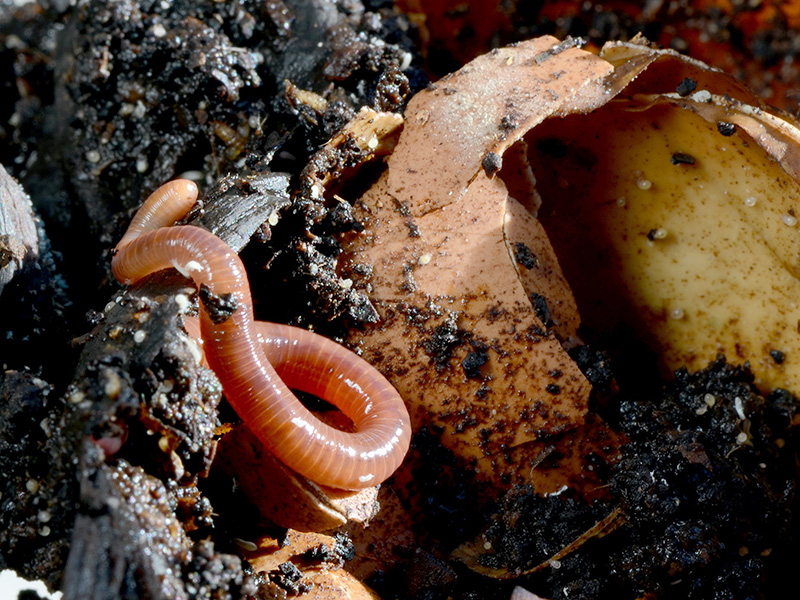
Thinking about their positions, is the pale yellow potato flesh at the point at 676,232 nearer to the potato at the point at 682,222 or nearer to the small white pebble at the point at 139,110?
the potato at the point at 682,222

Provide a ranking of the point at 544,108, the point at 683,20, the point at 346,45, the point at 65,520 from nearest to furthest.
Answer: the point at 65,520 < the point at 544,108 < the point at 346,45 < the point at 683,20

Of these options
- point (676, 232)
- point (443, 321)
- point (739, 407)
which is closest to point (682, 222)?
point (676, 232)

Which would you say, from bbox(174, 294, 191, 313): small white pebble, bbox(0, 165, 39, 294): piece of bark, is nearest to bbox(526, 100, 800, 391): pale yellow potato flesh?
bbox(174, 294, 191, 313): small white pebble

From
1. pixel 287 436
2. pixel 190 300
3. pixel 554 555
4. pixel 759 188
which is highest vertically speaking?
pixel 759 188

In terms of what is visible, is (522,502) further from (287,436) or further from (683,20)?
(683,20)

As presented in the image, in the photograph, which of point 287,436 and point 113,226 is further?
point 113,226

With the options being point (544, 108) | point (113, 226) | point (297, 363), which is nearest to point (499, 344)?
point (297, 363)

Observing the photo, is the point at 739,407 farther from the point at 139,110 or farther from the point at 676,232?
the point at 139,110
